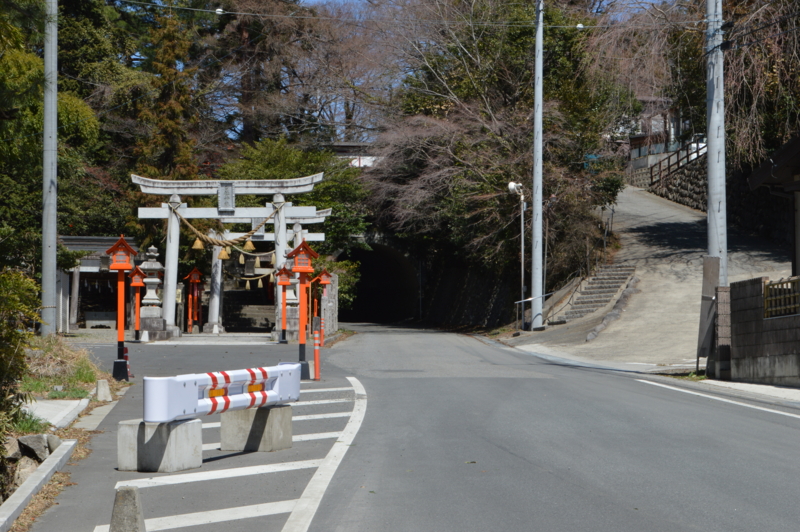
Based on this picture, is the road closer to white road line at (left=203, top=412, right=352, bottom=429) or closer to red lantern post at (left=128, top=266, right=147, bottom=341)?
white road line at (left=203, top=412, right=352, bottom=429)

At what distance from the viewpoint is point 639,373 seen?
50.4 ft

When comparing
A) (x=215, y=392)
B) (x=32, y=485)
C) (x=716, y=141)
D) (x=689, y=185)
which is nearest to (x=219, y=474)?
(x=215, y=392)

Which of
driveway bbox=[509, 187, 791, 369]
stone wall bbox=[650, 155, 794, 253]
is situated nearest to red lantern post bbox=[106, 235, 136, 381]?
driveway bbox=[509, 187, 791, 369]

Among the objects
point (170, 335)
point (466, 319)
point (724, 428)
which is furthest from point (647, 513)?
point (466, 319)

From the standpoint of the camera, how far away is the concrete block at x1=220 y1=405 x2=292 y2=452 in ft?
26.1

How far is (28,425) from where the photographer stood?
844cm

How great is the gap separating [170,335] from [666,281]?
672 inches

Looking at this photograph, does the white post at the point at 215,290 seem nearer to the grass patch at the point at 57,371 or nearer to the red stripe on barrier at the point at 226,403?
the grass patch at the point at 57,371

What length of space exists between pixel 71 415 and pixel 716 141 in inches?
488

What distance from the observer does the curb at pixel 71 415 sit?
29.7 ft

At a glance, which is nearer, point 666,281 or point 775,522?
point 775,522

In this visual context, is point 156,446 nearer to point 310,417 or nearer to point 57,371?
point 310,417

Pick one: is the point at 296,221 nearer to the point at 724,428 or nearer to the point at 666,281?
the point at 666,281

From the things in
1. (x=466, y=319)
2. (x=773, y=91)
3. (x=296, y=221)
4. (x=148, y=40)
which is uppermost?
(x=148, y=40)
